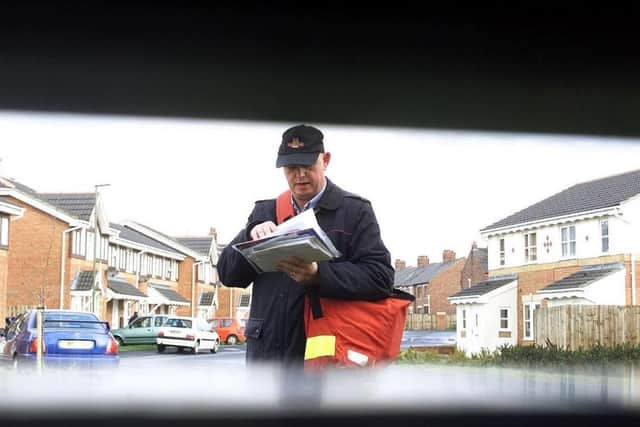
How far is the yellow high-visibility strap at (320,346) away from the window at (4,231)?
1.11m

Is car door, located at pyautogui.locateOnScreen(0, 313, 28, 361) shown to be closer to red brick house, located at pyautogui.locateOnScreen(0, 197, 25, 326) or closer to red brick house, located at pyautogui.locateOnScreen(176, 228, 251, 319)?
red brick house, located at pyautogui.locateOnScreen(0, 197, 25, 326)

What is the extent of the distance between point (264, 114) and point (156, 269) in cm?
62

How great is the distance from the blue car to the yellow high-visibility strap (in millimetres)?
691

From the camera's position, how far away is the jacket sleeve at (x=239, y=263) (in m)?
2.26

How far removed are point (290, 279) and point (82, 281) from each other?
0.88m

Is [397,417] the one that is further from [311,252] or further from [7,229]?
[7,229]

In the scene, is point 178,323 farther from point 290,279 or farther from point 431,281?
point 431,281

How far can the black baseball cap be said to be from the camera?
2297 mm

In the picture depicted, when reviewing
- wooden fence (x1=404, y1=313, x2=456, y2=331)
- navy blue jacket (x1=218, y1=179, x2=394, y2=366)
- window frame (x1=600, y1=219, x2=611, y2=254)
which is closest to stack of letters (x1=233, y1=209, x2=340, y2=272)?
navy blue jacket (x1=218, y1=179, x2=394, y2=366)

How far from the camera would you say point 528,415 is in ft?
9.08

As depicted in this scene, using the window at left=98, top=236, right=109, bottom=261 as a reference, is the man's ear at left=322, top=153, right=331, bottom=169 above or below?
above

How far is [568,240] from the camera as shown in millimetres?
4348

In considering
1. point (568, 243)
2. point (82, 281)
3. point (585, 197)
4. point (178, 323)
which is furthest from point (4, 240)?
point (568, 243)

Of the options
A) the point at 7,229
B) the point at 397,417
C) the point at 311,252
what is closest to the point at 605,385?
the point at 397,417
